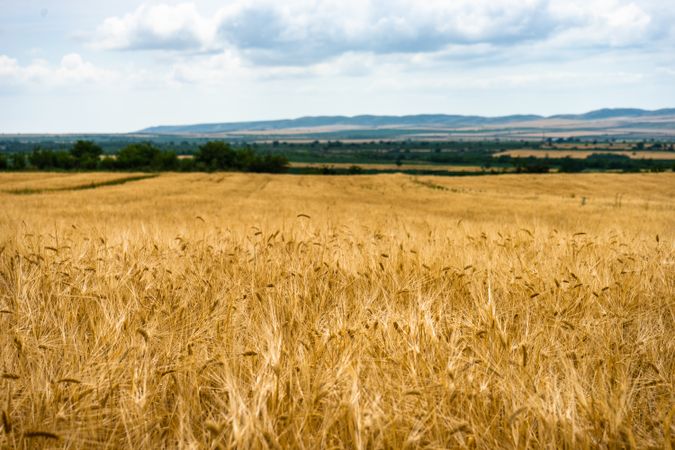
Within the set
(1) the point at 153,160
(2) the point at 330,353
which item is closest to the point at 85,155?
(1) the point at 153,160

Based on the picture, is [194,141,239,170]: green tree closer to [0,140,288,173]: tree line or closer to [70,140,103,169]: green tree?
[0,140,288,173]: tree line

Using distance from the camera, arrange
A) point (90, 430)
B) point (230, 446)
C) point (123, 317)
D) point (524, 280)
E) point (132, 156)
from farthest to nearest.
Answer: point (132, 156) < point (524, 280) < point (123, 317) < point (90, 430) < point (230, 446)

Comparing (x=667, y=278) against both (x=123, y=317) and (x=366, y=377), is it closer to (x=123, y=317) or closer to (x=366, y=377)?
(x=366, y=377)

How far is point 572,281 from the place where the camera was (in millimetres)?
3746

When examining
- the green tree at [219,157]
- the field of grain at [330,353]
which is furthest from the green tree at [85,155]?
the field of grain at [330,353]

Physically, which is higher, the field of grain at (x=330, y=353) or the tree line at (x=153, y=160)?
the field of grain at (x=330, y=353)

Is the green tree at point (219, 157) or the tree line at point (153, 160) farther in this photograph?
the green tree at point (219, 157)

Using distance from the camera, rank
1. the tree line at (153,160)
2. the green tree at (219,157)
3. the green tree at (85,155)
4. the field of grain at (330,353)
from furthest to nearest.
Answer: the green tree at (219,157)
the tree line at (153,160)
the green tree at (85,155)
the field of grain at (330,353)

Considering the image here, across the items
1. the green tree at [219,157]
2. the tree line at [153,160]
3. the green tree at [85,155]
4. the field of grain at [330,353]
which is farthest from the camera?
the green tree at [219,157]

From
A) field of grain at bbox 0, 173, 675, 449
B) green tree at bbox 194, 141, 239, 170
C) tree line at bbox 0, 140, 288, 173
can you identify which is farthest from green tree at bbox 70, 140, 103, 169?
field of grain at bbox 0, 173, 675, 449

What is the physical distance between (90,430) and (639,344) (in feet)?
8.39

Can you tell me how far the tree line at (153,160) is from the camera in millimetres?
99125

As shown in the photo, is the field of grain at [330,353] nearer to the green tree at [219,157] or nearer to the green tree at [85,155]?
the green tree at [219,157]

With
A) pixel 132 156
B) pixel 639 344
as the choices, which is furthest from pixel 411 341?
pixel 132 156
